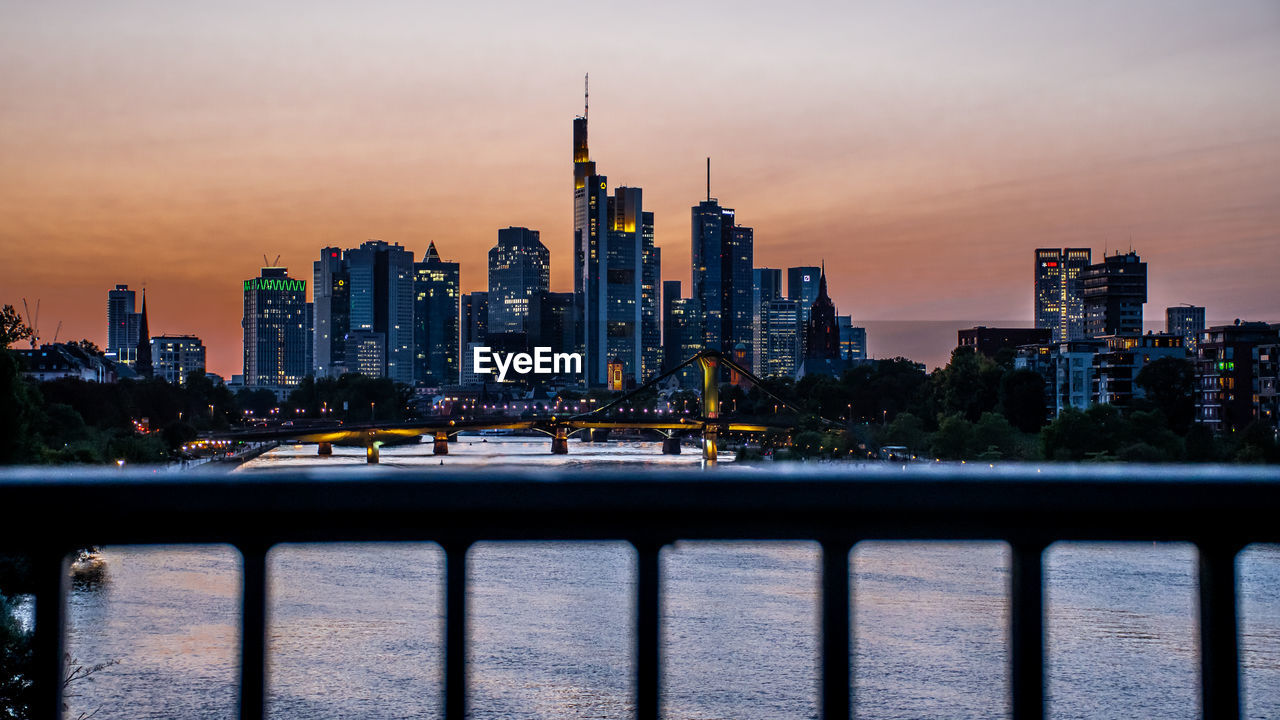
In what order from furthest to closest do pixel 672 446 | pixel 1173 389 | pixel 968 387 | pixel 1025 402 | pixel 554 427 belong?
pixel 672 446, pixel 968 387, pixel 554 427, pixel 1025 402, pixel 1173 389

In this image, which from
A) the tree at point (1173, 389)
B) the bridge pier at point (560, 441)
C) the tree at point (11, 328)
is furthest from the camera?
the bridge pier at point (560, 441)

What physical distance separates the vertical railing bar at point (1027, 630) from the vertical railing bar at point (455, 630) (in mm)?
996

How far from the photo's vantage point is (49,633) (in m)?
2.06

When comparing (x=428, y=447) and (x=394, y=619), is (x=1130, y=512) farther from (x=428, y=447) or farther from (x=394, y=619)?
(x=428, y=447)

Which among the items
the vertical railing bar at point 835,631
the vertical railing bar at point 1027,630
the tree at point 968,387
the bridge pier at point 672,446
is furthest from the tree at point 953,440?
the vertical railing bar at point 835,631

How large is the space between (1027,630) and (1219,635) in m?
0.37

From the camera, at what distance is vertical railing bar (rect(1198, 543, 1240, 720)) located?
7.09 feet

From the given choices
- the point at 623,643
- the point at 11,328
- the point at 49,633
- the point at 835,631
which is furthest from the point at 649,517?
the point at 11,328

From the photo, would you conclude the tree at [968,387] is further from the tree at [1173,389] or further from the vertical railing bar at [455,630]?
the vertical railing bar at [455,630]

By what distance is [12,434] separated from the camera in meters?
20.3

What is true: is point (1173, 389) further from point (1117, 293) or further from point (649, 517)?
point (1117, 293)

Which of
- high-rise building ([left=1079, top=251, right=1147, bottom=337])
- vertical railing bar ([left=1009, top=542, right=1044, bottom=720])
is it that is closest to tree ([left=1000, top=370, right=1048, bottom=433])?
vertical railing bar ([left=1009, top=542, right=1044, bottom=720])

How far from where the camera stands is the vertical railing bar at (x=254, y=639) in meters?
2.08

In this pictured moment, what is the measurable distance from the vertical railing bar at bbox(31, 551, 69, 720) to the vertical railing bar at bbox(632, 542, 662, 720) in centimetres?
99
